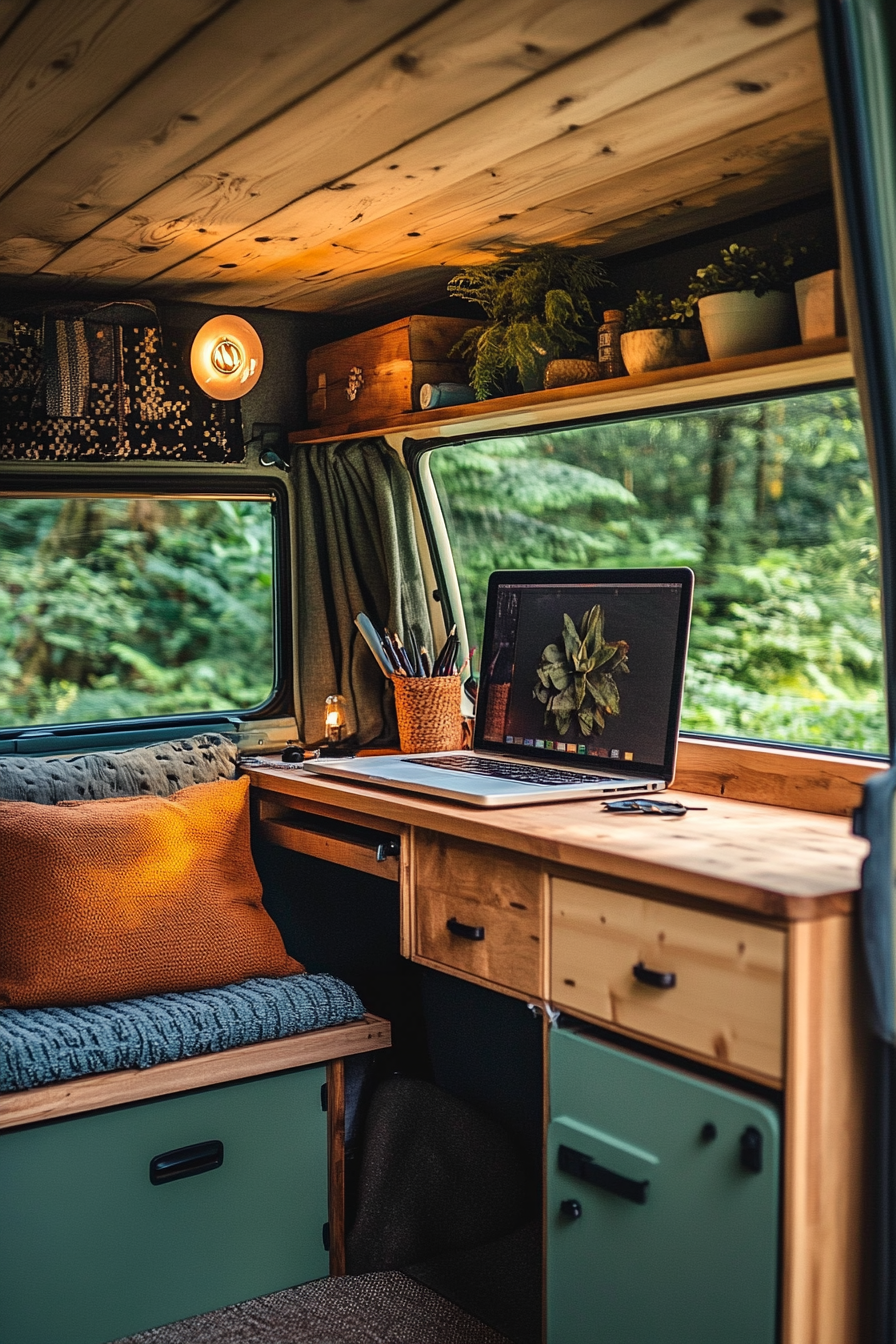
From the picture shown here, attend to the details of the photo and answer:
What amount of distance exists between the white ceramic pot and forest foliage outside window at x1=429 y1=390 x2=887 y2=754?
280 millimetres

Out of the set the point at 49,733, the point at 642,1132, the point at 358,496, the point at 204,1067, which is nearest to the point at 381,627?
the point at 358,496

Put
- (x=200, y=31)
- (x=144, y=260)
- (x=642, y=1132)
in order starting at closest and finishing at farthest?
(x=200, y=31), (x=642, y=1132), (x=144, y=260)

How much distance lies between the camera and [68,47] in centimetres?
168

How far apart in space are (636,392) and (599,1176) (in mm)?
1364

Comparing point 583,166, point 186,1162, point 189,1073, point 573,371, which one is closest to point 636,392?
point 573,371

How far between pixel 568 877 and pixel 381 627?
1.49 m

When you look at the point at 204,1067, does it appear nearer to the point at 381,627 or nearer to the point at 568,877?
the point at 568,877

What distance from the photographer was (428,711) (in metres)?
2.99

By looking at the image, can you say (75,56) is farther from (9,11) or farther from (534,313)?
(534,313)

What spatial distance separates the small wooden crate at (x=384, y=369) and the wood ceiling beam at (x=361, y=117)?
515mm

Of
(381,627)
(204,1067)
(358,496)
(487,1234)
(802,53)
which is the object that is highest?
(802,53)

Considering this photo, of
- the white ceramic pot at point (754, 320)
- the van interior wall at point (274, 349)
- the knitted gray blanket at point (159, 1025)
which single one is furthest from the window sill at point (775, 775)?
the van interior wall at point (274, 349)

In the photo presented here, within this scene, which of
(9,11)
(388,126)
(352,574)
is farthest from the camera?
(352,574)

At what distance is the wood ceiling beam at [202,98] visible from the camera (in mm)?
1617
